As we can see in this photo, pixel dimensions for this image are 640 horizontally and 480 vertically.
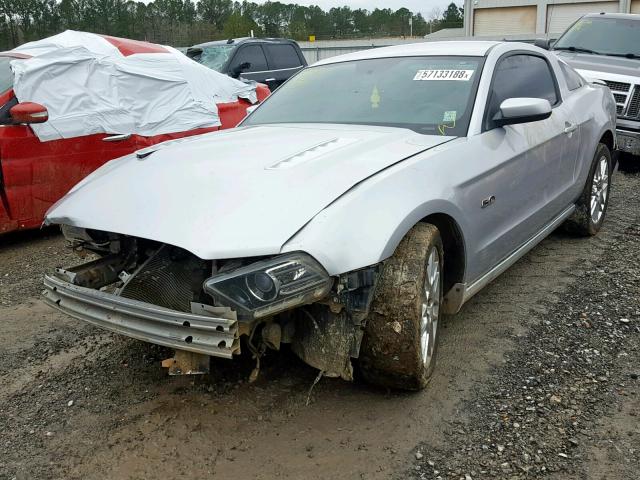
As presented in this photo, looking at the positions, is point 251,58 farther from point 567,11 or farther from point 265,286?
point 567,11

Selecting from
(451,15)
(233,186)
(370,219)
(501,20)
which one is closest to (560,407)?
(370,219)

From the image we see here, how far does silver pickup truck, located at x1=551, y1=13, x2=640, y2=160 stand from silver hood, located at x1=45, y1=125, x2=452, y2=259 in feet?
18.3

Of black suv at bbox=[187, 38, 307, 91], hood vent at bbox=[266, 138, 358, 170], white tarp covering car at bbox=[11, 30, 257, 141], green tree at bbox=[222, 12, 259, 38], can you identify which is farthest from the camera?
green tree at bbox=[222, 12, 259, 38]

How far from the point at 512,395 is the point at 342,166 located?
1319 millimetres

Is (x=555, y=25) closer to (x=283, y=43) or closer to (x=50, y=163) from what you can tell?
(x=283, y=43)

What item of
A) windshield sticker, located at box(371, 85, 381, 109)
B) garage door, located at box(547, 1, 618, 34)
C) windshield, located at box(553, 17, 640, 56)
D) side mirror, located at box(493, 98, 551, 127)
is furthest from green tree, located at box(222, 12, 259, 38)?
side mirror, located at box(493, 98, 551, 127)

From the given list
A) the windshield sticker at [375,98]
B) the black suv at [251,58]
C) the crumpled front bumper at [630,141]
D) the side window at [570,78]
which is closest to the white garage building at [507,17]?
the black suv at [251,58]

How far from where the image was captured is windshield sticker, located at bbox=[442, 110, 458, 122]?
357 cm

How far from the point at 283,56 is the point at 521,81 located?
7824 millimetres

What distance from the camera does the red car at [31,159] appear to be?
5137mm

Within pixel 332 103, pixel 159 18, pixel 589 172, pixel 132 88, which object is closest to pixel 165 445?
pixel 332 103

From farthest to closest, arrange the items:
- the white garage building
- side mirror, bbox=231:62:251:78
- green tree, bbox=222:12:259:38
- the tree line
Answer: green tree, bbox=222:12:259:38, the tree line, the white garage building, side mirror, bbox=231:62:251:78

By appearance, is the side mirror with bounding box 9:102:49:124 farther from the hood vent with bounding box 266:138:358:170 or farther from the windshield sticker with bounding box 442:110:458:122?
the windshield sticker with bounding box 442:110:458:122

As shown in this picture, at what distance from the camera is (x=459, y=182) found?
3143mm
